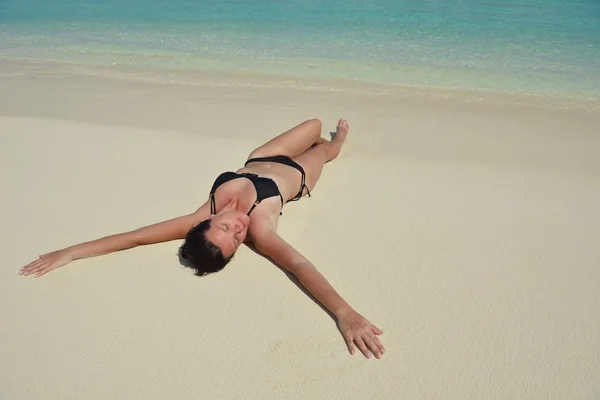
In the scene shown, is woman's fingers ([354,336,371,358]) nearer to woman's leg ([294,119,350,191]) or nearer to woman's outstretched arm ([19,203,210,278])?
woman's outstretched arm ([19,203,210,278])

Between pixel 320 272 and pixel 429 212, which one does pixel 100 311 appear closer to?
pixel 320 272

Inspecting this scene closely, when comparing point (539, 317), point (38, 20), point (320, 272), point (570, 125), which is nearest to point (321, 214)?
point (320, 272)

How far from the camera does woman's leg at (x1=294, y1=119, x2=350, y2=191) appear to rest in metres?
4.40

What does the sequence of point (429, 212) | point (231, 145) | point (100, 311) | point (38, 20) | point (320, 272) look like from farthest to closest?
point (38, 20) → point (231, 145) → point (429, 212) → point (320, 272) → point (100, 311)

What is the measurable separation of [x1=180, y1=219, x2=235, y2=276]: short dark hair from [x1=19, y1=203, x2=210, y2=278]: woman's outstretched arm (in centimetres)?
29

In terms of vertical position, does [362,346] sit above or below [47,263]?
above

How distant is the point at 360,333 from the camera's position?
9.41 feet

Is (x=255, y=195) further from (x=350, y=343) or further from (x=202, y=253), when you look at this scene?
(x=350, y=343)

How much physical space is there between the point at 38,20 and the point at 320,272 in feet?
36.4

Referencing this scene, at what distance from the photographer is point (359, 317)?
9.65 feet

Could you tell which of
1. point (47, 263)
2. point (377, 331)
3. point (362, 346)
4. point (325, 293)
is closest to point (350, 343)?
point (362, 346)

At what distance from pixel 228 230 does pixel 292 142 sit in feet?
4.51

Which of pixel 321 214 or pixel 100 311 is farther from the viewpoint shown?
pixel 321 214

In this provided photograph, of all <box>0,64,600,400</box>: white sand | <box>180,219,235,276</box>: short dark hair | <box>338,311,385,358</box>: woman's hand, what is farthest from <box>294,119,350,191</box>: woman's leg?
<box>338,311,385,358</box>: woman's hand
